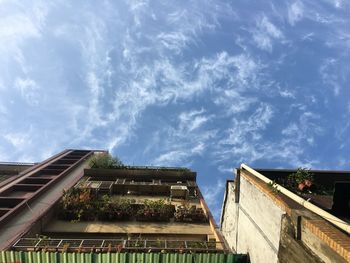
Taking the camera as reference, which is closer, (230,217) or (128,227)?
(128,227)

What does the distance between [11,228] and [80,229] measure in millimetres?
3188

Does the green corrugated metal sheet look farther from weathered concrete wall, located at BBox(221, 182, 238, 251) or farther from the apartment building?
weathered concrete wall, located at BBox(221, 182, 238, 251)

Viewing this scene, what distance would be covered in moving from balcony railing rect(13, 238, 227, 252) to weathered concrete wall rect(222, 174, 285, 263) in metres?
1.31

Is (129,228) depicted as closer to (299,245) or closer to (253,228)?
(253,228)

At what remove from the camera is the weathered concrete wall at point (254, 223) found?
9953 millimetres

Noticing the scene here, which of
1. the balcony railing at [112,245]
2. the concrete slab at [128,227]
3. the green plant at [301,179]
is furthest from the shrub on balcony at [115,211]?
the green plant at [301,179]

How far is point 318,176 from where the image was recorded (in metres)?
13.2

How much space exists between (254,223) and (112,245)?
599cm

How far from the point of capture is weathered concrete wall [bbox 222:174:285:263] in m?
9.95

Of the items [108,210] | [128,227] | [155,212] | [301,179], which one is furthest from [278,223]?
[108,210]

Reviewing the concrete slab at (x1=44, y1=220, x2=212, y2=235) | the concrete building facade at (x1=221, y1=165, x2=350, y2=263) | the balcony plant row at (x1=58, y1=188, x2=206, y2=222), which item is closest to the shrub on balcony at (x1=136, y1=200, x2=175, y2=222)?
the balcony plant row at (x1=58, y1=188, x2=206, y2=222)

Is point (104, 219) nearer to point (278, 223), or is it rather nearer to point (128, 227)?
point (128, 227)

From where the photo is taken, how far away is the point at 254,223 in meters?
11.9

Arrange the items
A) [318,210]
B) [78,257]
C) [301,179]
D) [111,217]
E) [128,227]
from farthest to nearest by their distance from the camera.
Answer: [111,217], [128,227], [301,179], [78,257], [318,210]
